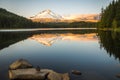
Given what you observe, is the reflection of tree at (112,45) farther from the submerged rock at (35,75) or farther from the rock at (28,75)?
the rock at (28,75)

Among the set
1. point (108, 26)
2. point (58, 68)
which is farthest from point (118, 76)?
point (108, 26)

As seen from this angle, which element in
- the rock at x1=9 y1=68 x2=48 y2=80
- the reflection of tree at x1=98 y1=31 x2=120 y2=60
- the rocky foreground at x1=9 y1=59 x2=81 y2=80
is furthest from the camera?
the reflection of tree at x1=98 y1=31 x2=120 y2=60

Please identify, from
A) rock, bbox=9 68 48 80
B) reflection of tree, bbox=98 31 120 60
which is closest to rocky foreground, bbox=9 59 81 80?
rock, bbox=9 68 48 80

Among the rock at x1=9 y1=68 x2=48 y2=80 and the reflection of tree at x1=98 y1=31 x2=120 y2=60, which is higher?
the rock at x1=9 y1=68 x2=48 y2=80

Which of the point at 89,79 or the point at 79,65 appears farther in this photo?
the point at 79,65

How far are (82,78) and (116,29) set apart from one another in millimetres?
108202

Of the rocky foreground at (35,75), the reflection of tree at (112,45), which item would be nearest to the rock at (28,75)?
the rocky foreground at (35,75)

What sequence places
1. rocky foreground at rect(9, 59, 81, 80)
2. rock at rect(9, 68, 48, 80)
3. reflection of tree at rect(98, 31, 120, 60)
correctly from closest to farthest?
rocky foreground at rect(9, 59, 81, 80)
rock at rect(9, 68, 48, 80)
reflection of tree at rect(98, 31, 120, 60)

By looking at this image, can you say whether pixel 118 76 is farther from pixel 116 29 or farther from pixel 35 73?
pixel 116 29

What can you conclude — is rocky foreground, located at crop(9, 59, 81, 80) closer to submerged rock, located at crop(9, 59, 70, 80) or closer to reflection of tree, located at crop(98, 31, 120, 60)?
submerged rock, located at crop(9, 59, 70, 80)

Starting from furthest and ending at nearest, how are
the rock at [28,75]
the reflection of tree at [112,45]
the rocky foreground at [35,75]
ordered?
the reflection of tree at [112,45] → the rock at [28,75] → the rocky foreground at [35,75]

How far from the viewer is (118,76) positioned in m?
25.5

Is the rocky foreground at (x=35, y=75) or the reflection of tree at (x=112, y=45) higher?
the rocky foreground at (x=35, y=75)

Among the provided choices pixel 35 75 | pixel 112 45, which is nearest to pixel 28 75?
pixel 35 75
